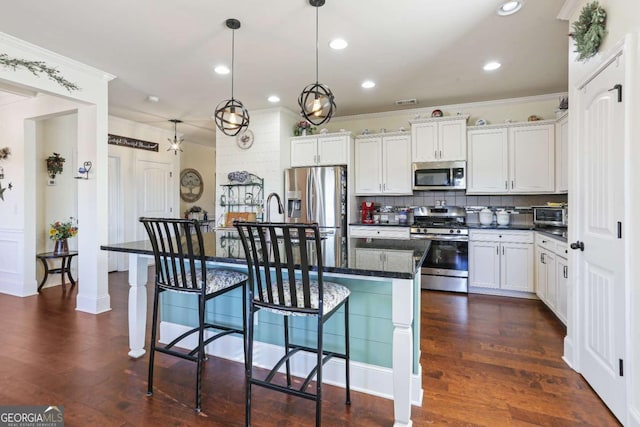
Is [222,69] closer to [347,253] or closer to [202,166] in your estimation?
[347,253]

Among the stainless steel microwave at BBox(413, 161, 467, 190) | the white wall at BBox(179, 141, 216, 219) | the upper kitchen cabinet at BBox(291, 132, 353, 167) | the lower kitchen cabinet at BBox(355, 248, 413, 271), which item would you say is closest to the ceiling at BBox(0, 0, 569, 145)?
the upper kitchen cabinet at BBox(291, 132, 353, 167)

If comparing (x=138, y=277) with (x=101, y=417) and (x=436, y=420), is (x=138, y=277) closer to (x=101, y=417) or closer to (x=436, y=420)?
(x=101, y=417)

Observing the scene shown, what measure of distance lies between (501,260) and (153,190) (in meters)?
5.86

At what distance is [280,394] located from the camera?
2.08 metres

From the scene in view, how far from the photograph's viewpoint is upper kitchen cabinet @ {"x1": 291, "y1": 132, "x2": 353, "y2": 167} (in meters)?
4.95

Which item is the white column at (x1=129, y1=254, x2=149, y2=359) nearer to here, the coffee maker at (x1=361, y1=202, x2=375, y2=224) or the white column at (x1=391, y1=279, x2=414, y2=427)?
the white column at (x1=391, y1=279, x2=414, y2=427)

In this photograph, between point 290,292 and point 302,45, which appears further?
point 302,45

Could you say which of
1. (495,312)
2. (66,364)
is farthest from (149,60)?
(495,312)

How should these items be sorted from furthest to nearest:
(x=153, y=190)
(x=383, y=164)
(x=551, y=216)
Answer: (x=153, y=190) < (x=383, y=164) < (x=551, y=216)

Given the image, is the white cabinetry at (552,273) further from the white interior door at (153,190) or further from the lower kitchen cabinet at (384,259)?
the white interior door at (153,190)

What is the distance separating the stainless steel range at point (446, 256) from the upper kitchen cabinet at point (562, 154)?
3.79ft

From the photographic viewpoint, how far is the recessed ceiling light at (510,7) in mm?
2398

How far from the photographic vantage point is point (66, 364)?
2.43 metres

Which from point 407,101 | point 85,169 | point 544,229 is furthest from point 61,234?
point 544,229
